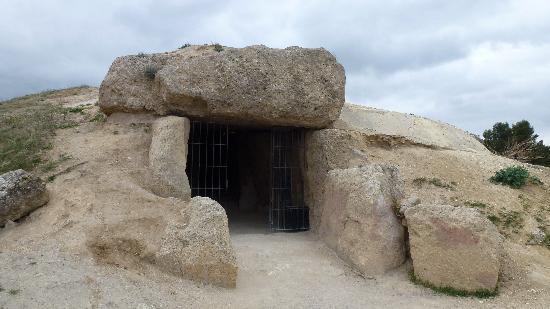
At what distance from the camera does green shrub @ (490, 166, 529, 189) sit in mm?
9648

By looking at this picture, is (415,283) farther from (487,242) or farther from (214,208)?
(214,208)

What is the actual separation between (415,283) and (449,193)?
2.88 meters

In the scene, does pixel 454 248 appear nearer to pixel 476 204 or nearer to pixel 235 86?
pixel 476 204

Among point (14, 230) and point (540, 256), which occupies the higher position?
point (14, 230)

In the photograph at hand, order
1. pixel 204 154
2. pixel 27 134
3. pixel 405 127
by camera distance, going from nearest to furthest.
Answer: pixel 27 134
pixel 405 127
pixel 204 154

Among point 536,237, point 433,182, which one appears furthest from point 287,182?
point 536,237

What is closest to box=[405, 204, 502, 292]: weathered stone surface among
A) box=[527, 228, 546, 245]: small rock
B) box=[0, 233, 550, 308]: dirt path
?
box=[0, 233, 550, 308]: dirt path

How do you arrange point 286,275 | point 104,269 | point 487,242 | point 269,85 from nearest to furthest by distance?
point 104,269 < point 487,242 < point 286,275 < point 269,85

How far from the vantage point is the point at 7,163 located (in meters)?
8.38

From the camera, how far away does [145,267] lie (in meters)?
6.47

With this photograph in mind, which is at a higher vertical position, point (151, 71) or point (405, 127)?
point (151, 71)

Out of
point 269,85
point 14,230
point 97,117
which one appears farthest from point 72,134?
point 269,85

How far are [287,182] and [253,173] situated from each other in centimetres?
373

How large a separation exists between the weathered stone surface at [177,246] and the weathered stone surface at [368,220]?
1.96 metres
